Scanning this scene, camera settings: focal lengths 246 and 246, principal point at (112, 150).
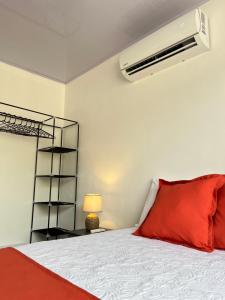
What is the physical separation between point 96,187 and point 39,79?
68.7 inches

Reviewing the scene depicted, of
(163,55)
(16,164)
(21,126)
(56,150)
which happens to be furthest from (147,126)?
(16,164)

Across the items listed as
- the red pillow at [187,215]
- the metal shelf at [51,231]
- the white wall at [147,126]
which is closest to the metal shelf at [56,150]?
the white wall at [147,126]

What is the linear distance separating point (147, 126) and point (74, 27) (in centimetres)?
123

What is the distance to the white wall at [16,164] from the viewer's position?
9.85 ft

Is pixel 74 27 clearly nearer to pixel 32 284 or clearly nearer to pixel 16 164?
pixel 16 164

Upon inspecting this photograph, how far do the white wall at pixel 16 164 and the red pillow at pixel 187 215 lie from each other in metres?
1.95

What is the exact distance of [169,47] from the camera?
6.97ft

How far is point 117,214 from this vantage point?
103 inches

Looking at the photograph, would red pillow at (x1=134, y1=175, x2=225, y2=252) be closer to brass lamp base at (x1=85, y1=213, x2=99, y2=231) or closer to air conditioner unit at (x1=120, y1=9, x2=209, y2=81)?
brass lamp base at (x1=85, y1=213, x2=99, y2=231)

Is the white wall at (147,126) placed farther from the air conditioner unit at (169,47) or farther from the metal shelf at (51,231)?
the metal shelf at (51,231)

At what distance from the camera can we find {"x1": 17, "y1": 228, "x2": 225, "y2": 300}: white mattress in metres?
0.82

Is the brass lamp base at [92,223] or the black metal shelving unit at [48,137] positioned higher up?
the black metal shelving unit at [48,137]

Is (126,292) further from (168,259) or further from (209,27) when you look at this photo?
(209,27)

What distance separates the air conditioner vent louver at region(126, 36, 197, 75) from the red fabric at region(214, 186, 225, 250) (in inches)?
48.0
